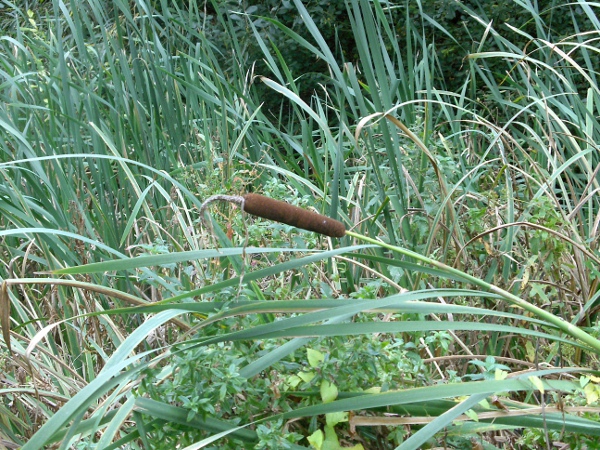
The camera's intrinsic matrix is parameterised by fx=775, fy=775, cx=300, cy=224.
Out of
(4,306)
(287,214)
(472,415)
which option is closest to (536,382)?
(472,415)

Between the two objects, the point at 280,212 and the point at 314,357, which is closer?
the point at 280,212

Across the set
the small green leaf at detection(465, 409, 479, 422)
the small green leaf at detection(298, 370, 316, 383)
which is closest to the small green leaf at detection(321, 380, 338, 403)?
the small green leaf at detection(298, 370, 316, 383)

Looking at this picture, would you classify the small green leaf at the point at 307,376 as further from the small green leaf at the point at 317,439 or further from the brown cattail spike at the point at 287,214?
the brown cattail spike at the point at 287,214

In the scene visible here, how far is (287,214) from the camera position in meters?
1.15

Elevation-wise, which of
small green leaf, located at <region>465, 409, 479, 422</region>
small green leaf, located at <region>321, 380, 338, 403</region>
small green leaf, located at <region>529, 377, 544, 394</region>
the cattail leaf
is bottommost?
small green leaf, located at <region>465, 409, 479, 422</region>

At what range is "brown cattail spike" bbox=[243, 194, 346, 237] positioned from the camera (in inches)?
44.0

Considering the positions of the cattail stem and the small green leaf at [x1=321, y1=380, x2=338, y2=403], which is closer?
the cattail stem

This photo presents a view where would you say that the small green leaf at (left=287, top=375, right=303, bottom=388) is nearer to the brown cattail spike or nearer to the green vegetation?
the green vegetation

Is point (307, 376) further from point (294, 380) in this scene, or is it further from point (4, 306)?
point (4, 306)

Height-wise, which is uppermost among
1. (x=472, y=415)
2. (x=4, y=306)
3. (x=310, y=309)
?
(x=4, y=306)

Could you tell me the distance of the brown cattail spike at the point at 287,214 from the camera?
112 cm

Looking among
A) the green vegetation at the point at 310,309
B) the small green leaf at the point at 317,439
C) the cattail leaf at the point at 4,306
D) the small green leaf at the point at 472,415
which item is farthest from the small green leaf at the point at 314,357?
the cattail leaf at the point at 4,306

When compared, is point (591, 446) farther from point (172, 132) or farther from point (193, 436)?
point (172, 132)

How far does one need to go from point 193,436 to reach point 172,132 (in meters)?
1.60
